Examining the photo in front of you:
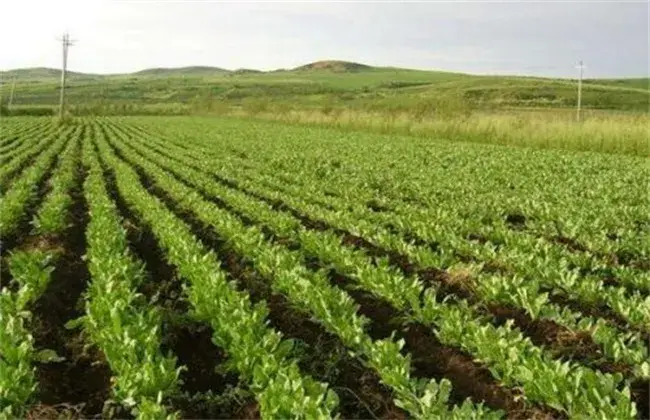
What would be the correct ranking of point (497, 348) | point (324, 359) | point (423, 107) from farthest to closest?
point (423, 107)
point (324, 359)
point (497, 348)

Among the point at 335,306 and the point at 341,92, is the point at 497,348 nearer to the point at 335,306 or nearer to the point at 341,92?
the point at 335,306

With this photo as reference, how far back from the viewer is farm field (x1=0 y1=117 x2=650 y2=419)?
16.1ft

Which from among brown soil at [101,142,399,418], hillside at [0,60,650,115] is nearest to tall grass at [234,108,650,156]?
hillside at [0,60,650,115]

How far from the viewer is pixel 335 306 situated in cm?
643

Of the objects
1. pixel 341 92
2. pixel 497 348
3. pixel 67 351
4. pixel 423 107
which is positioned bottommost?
pixel 67 351

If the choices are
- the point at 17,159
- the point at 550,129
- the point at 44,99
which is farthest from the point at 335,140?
the point at 44,99

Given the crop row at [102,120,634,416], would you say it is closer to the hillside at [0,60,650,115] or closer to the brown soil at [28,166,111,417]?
the brown soil at [28,166,111,417]

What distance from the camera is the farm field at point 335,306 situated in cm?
490

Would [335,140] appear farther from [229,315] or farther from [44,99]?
[44,99]

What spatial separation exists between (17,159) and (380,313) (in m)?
18.5

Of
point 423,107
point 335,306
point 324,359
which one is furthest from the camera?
point 423,107

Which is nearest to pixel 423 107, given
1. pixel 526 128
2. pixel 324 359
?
pixel 526 128

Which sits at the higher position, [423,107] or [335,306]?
[423,107]

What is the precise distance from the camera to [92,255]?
28.7 ft
